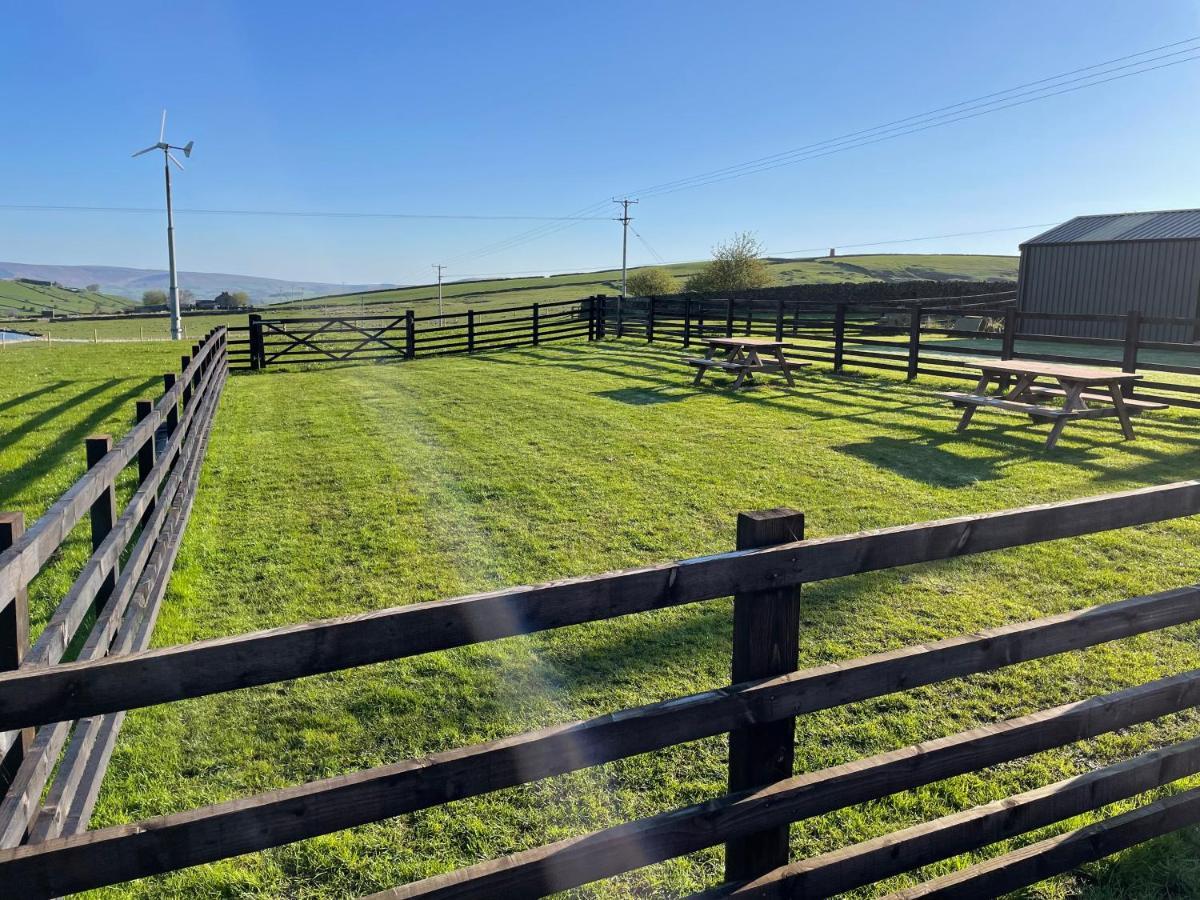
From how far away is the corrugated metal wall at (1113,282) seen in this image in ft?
75.3

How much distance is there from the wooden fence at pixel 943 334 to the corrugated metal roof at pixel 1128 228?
95.4 inches

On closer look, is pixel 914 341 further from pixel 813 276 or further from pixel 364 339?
pixel 813 276

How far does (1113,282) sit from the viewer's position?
24.6 meters

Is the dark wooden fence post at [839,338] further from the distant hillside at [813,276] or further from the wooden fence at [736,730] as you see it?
the distant hillside at [813,276]

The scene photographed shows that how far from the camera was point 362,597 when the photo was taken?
4.93 metres

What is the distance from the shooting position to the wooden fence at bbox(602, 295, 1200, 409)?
1116 cm

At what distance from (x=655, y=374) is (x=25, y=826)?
570 inches

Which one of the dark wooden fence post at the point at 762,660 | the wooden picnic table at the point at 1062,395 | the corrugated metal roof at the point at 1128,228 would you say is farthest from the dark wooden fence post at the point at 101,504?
the corrugated metal roof at the point at 1128,228

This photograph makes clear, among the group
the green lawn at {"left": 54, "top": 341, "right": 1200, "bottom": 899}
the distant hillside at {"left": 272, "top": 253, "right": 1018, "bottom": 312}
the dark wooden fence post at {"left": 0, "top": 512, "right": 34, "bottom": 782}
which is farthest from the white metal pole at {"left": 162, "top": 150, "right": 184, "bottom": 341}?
the distant hillside at {"left": 272, "top": 253, "right": 1018, "bottom": 312}

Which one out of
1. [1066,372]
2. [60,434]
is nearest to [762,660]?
[1066,372]

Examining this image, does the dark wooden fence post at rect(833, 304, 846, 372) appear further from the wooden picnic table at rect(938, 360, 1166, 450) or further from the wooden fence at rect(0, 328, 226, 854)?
the wooden fence at rect(0, 328, 226, 854)

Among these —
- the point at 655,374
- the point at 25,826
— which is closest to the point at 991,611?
the point at 25,826

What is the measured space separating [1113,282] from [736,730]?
89.2 feet

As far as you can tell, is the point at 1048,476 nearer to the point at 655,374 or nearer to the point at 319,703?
the point at 319,703
